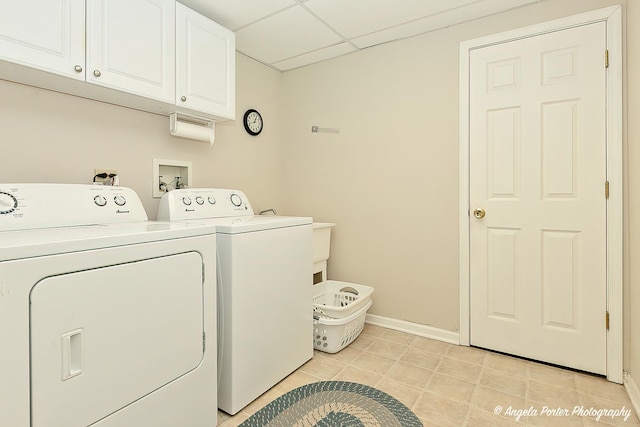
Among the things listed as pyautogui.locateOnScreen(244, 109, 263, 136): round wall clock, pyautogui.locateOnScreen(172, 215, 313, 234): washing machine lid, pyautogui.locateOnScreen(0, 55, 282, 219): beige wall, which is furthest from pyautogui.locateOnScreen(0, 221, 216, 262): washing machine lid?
pyautogui.locateOnScreen(244, 109, 263, 136): round wall clock

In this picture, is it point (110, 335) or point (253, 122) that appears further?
point (253, 122)

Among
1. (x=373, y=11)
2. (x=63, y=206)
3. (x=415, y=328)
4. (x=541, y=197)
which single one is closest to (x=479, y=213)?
(x=541, y=197)

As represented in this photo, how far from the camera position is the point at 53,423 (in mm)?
970

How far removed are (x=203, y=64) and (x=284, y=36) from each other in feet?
2.35

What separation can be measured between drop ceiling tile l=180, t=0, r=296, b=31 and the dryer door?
5.07 feet

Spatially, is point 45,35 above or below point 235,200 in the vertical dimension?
above

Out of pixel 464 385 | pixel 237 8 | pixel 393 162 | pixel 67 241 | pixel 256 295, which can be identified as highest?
pixel 237 8

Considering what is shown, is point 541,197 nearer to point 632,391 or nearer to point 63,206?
point 632,391

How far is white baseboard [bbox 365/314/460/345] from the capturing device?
7.70 feet

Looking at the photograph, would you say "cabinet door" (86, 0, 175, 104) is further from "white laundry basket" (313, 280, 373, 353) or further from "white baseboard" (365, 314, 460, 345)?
"white baseboard" (365, 314, 460, 345)

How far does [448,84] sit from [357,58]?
79 centimetres

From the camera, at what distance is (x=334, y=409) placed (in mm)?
1590

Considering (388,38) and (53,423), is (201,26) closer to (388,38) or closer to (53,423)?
(388,38)

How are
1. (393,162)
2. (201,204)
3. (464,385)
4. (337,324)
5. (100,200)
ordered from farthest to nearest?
(393,162), (337,324), (201,204), (464,385), (100,200)
